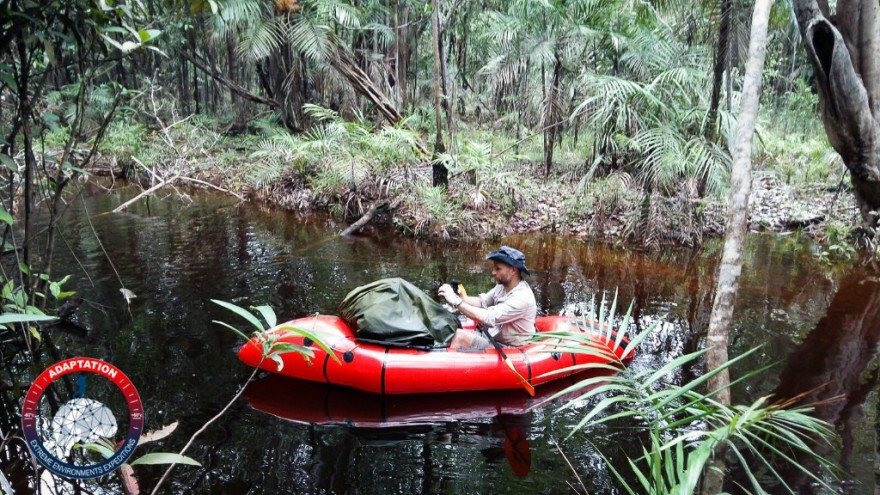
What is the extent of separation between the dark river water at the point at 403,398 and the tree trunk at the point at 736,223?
65cm

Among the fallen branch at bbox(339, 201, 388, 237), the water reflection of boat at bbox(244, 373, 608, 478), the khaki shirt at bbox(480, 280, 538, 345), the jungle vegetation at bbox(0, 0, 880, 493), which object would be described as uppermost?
the jungle vegetation at bbox(0, 0, 880, 493)

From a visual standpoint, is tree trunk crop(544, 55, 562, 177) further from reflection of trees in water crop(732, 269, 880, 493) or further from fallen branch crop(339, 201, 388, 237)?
reflection of trees in water crop(732, 269, 880, 493)

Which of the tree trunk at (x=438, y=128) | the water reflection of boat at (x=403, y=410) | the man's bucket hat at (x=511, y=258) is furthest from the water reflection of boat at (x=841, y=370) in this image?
the tree trunk at (x=438, y=128)

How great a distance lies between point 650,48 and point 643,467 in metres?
8.86

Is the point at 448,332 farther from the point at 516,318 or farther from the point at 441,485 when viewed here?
the point at 441,485

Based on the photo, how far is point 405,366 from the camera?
4746 mm

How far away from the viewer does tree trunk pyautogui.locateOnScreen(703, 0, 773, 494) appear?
2980mm

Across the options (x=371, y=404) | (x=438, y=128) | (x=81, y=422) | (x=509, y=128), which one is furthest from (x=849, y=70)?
(x=509, y=128)

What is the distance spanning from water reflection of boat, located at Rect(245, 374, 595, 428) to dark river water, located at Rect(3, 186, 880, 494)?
16 millimetres

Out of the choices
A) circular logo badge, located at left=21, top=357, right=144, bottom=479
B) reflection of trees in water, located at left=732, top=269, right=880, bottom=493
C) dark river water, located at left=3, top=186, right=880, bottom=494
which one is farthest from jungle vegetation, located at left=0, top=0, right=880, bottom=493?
circular logo badge, located at left=21, top=357, right=144, bottom=479

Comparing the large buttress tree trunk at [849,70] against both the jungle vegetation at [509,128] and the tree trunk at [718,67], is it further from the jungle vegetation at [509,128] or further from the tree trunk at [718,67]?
the tree trunk at [718,67]

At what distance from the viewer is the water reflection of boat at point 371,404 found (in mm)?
4551

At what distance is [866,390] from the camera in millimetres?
4895

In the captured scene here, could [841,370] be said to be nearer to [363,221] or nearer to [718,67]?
[718,67]
